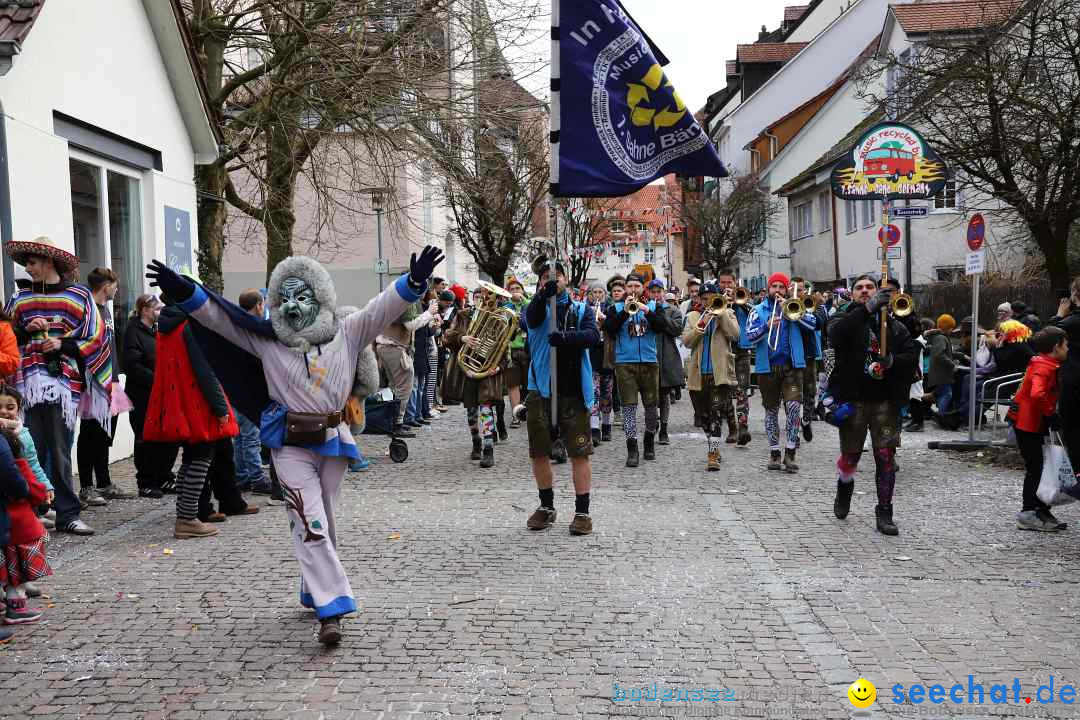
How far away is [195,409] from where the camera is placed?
25.4ft

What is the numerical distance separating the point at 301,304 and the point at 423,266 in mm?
681

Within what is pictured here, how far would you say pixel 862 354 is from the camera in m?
7.71

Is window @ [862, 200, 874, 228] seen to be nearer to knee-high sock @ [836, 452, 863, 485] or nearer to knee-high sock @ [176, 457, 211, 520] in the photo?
knee-high sock @ [836, 452, 863, 485]

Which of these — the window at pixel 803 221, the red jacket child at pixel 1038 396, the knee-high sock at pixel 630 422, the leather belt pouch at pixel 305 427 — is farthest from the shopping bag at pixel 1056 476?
the window at pixel 803 221

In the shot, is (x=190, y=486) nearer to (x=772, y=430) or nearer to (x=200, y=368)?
(x=200, y=368)

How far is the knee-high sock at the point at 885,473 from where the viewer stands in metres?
7.68

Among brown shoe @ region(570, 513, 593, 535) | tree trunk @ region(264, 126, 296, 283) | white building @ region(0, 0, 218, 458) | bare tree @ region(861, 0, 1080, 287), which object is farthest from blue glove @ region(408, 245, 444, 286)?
bare tree @ region(861, 0, 1080, 287)

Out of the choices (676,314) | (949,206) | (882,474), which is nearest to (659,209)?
(949,206)

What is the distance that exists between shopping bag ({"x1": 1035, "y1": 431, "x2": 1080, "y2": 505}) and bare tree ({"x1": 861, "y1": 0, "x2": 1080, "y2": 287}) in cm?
999

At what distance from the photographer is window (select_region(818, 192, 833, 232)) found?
37.2 meters

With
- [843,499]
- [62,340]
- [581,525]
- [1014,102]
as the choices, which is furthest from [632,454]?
[1014,102]

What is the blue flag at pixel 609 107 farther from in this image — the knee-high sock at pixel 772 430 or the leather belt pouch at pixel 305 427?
the knee-high sock at pixel 772 430

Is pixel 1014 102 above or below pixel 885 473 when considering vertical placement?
above

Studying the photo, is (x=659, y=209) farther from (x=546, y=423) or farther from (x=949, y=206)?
(x=546, y=423)
